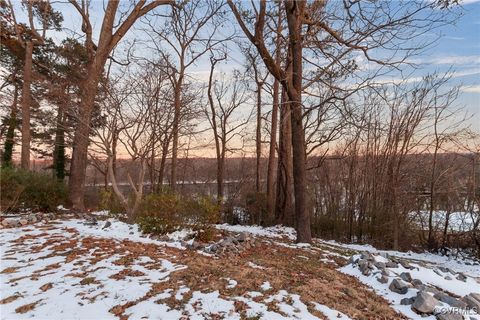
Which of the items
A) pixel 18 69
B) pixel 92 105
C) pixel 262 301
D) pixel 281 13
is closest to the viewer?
pixel 262 301

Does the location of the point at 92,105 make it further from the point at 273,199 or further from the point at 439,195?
the point at 439,195

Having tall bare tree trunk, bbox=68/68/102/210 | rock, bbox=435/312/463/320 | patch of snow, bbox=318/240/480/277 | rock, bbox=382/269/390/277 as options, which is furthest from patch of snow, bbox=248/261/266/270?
tall bare tree trunk, bbox=68/68/102/210

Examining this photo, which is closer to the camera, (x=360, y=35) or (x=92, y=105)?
(x=360, y=35)

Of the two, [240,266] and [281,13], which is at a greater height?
[281,13]

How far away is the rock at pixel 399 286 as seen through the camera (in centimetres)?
405

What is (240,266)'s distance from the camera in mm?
4477

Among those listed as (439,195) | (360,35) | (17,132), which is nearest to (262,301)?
(360,35)

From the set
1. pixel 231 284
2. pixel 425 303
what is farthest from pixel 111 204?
pixel 425 303

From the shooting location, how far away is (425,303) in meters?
3.54

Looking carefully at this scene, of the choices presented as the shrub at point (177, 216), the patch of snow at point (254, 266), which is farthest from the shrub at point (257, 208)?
the patch of snow at point (254, 266)

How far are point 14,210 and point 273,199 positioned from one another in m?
8.43

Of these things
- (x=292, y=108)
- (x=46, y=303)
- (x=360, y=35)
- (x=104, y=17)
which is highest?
(x=104, y=17)

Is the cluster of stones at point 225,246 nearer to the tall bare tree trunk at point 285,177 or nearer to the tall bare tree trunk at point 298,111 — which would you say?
the tall bare tree trunk at point 298,111

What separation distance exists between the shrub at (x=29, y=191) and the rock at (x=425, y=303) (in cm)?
879
